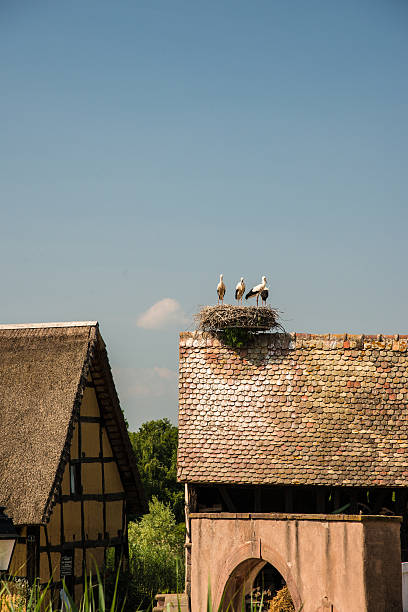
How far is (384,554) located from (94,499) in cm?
848

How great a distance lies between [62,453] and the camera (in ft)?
52.1

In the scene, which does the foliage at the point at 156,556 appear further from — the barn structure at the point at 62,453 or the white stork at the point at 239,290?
the white stork at the point at 239,290

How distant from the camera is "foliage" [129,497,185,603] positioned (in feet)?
65.6

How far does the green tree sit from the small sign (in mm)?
22936

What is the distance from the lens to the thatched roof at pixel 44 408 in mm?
15258

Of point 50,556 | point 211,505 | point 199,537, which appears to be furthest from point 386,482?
point 50,556

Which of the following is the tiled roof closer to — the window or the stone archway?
the window

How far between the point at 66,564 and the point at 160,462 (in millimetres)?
24805

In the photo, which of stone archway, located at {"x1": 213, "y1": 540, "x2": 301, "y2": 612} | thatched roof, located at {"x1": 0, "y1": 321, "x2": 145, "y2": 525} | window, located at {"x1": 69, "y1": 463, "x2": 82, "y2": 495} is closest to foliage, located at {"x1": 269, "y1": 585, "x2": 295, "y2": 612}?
stone archway, located at {"x1": 213, "y1": 540, "x2": 301, "y2": 612}

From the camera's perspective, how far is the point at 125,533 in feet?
67.9

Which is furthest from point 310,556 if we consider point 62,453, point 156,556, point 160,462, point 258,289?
point 160,462

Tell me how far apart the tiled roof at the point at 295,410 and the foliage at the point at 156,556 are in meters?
2.66

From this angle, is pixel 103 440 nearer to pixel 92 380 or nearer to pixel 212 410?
pixel 92 380

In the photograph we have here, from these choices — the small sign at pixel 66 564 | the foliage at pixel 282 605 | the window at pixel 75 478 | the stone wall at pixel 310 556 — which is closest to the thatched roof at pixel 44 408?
the window at pixel 75 478
